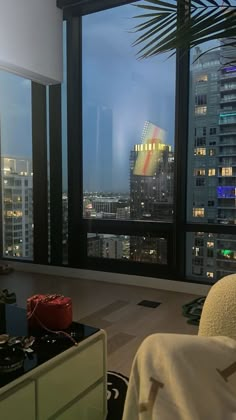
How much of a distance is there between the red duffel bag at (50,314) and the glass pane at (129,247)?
2637 mm

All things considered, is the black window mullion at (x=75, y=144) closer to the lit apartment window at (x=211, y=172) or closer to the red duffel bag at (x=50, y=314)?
the lit apartment window at (x=211, y=172)

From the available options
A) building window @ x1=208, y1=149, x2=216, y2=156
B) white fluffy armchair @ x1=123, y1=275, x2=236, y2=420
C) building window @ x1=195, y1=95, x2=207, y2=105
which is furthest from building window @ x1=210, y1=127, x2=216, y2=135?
white fluffy armchair @ x1=123, y1=275, x2=236, y2=420

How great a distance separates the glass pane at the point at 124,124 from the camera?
402 cm

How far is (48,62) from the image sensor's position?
13.6ft

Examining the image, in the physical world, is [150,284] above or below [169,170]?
below

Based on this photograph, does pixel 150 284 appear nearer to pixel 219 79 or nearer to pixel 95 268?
pixel 95 268

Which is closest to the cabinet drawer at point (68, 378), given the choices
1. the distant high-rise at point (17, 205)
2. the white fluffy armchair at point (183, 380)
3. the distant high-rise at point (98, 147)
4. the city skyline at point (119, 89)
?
the white fluffy armchair at point (183, 380)

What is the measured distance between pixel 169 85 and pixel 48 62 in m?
1.40

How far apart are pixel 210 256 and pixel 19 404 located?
3039mm

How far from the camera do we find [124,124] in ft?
13.9

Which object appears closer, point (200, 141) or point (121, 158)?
point (200, 141)

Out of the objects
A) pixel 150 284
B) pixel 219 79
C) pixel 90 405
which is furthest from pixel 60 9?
pixel 90 405

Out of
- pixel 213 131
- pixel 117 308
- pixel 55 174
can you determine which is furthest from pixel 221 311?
pixel 55 174

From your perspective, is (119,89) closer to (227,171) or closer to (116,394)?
(227,171)
